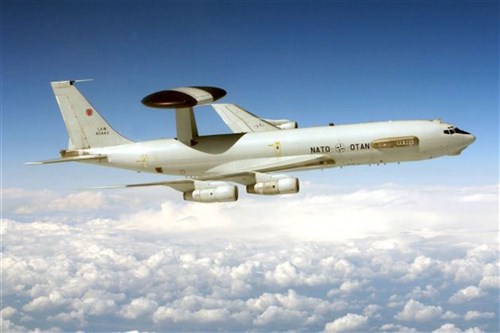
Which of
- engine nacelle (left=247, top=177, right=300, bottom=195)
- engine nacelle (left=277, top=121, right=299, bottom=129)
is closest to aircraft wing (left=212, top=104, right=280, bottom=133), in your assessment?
engine nacelle (left=277, top=121, right=299, bottom=129)

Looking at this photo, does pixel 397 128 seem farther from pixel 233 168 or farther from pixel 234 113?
pixel 234 113

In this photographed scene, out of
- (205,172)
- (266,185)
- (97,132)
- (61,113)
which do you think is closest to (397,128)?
(266,185)

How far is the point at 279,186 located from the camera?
31234mm

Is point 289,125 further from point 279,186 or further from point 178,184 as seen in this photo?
point 178,184

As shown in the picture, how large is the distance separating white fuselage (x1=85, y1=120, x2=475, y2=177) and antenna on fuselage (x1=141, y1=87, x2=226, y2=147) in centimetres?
64

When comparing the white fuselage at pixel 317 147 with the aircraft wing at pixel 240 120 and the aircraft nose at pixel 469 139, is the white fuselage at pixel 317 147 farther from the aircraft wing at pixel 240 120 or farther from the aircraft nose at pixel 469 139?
the aircraft wing at pixel 240 120

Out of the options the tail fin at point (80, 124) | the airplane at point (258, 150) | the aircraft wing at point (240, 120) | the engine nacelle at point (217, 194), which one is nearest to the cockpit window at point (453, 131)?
the airplane at point (258, 150)

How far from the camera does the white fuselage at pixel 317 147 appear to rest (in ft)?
105

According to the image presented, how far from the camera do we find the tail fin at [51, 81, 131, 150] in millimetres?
36219

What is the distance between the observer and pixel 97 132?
119 ft

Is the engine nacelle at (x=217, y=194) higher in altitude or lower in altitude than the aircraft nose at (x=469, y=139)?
lower

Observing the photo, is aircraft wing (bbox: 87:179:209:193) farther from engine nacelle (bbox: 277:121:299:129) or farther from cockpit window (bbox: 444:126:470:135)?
cockpit window (bbox: 444:126:470:135)

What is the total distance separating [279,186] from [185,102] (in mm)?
7239

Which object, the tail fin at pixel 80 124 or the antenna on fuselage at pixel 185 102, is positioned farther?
the tail fin at pixel 80 124
